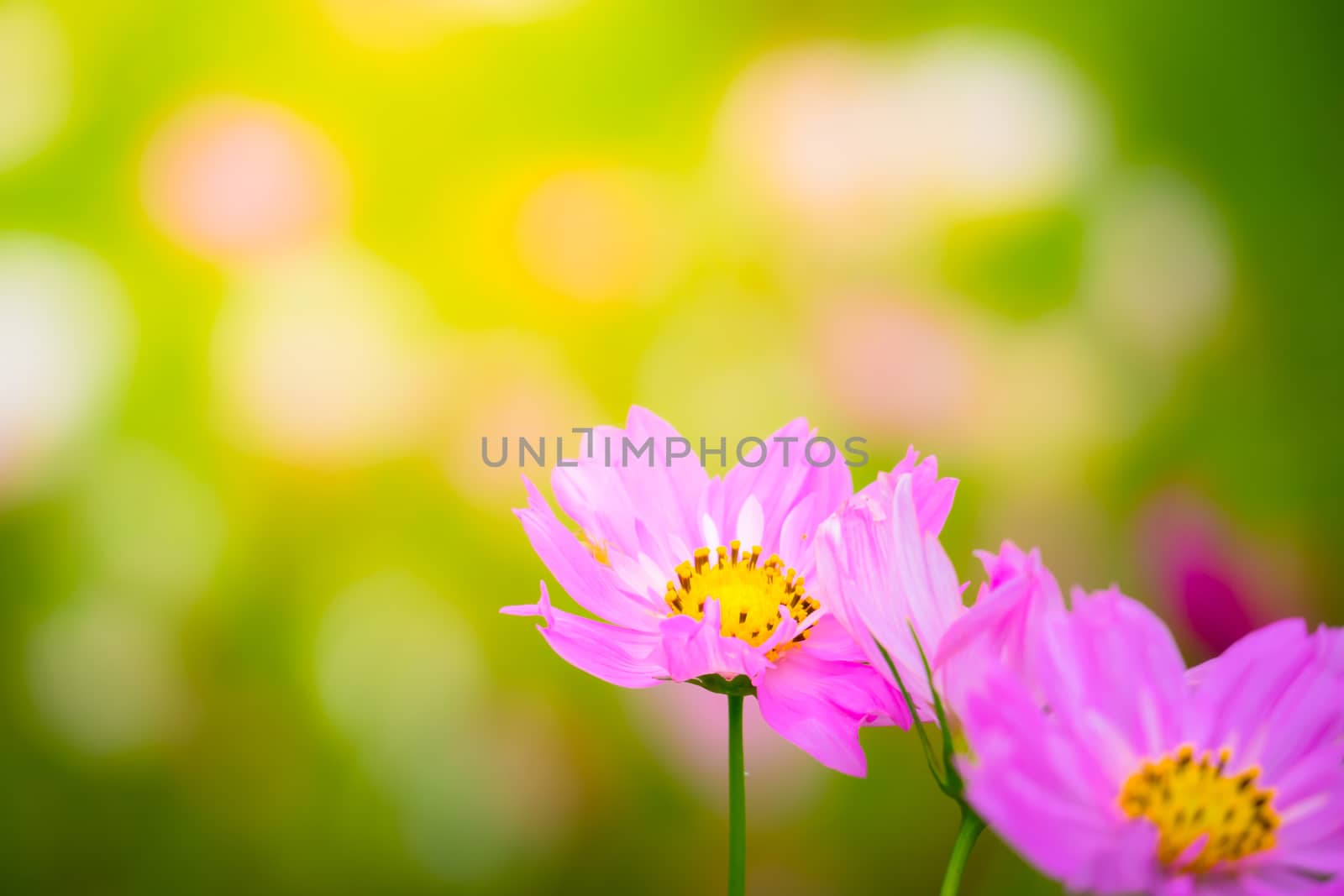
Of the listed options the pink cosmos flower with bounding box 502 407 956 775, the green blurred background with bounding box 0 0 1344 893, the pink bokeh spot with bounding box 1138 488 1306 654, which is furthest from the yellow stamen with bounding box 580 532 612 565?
the pink bokeh spot with bounding box 1138 488 1306 654

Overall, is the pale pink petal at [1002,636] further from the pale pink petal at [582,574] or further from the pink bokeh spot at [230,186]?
the pink bokeh spot at [230,186]

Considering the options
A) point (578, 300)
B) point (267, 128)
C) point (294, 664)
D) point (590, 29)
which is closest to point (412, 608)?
point (294, 664)

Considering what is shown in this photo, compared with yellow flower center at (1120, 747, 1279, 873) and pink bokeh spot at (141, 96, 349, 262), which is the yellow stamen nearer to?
yellow flower center at (1120, 747, 1279, 873)

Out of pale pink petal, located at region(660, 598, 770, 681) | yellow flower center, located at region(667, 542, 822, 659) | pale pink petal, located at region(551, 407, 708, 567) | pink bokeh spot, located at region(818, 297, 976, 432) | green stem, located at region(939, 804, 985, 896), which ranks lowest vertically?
green stem, located at region(939, 804, 985, 896)

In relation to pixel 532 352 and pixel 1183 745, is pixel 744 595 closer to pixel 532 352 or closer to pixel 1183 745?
pixel 1183 745

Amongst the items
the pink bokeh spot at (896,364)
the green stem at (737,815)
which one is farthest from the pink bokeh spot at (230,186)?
the green stem at (737,815)

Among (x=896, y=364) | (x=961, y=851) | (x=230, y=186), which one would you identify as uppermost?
(x=230, y=186)

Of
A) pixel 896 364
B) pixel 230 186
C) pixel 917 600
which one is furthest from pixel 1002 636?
pixel 230 186

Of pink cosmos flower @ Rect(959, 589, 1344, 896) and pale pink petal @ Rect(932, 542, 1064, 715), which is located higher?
pale pink petal @ Rect(932, 542, 1064, 715)
